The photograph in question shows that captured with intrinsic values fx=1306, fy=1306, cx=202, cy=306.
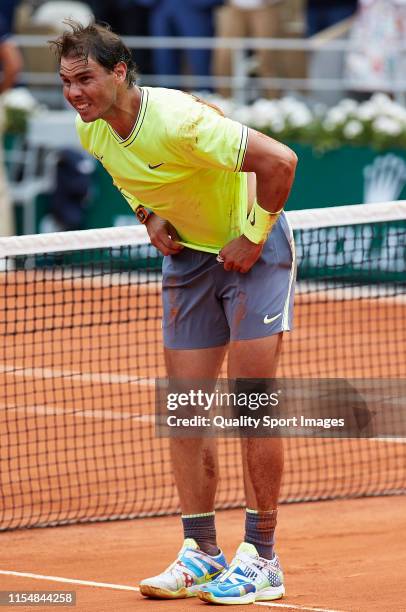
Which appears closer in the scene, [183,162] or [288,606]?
[183,162]

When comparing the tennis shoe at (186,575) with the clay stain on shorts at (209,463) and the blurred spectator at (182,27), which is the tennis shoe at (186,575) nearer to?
the clay stain on shorts at (209,463)

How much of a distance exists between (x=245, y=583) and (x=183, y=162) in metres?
1.49

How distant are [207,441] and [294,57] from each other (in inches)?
382

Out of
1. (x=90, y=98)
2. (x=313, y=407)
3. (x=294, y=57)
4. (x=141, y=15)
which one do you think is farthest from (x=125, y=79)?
(x=141, y=15)

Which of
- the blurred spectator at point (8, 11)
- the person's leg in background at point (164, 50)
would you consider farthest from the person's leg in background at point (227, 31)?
the blurred spectator at point (8, 11)

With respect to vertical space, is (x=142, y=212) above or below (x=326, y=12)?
below

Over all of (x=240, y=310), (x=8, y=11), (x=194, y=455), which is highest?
(x=8, y=11)

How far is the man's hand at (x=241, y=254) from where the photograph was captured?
4500 mm

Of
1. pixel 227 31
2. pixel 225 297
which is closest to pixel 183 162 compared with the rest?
pixel 225 297

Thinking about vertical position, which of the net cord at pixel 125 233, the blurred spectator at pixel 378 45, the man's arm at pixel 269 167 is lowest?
the net cord at pixel 125 233

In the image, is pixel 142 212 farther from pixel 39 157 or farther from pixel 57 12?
pixel 57 12

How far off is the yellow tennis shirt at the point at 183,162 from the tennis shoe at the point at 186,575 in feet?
3.67

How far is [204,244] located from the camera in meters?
4.75

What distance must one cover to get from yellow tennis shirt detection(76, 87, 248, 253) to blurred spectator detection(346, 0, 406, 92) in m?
8.47
